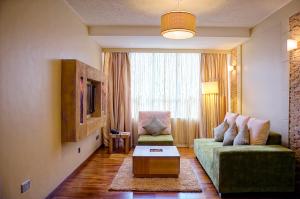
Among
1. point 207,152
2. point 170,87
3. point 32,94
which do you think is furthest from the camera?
point 170,87

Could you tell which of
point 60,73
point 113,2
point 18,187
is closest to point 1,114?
point 18,187

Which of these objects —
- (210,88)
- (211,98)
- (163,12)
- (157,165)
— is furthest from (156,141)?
(163,12)

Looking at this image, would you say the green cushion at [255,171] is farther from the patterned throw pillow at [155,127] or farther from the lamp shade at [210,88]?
the lamp shade at [210,88]

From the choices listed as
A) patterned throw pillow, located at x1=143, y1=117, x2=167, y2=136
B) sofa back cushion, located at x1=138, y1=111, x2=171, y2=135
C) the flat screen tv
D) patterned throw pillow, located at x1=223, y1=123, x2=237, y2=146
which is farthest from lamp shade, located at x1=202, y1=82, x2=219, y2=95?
the flat screen tv

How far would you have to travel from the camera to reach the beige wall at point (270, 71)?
364 cm

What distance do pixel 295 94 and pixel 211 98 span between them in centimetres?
293

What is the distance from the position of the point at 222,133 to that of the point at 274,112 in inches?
39.9

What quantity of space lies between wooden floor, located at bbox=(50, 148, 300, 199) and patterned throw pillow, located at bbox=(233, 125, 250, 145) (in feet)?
2.47

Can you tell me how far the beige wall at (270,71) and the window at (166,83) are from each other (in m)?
1.43

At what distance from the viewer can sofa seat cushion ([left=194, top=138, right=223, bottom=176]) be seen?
3.68 metres

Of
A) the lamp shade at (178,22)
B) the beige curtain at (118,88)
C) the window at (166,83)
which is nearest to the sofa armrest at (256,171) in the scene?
the lamp shade at (178,22)

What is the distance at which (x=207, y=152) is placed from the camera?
3.97 meters

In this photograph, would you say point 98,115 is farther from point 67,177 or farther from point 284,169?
point 284,169

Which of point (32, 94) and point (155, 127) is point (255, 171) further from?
point (32, 94)
